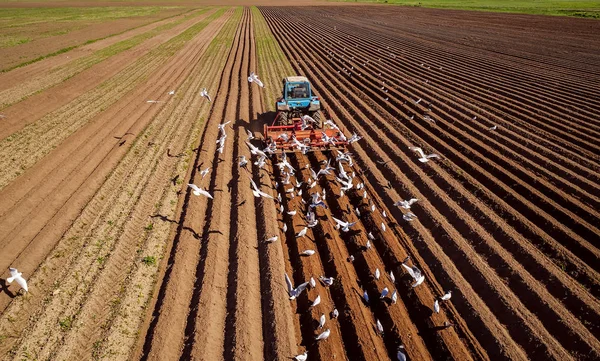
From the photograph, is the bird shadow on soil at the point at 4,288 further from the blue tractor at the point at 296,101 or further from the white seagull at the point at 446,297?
the blue tractor at the point at 296,101

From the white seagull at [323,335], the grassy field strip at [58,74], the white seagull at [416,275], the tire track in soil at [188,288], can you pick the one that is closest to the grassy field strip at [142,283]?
the tire track in soil at [188,288]

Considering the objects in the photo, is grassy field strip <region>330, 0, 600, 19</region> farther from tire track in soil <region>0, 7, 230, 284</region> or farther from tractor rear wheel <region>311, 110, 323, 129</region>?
tire track in soil <region>0, 7, 230, 284</region>

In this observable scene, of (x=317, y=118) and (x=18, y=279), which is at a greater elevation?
(x=317, y=118)

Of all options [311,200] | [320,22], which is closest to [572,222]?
[311,200]

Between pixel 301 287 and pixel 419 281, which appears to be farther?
pixel 419 281

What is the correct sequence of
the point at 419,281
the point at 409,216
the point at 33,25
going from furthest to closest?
1. the point at 33,25
2. the point at 409,216
3. the point at 419,281

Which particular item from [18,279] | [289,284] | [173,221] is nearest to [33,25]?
[173,221]

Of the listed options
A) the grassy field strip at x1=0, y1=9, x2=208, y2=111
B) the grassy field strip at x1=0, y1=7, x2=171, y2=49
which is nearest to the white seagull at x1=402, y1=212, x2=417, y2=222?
the grassy field strip at x1=0, y1=9, x2=208, y2=111

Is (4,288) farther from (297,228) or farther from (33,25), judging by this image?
(33,25)
